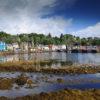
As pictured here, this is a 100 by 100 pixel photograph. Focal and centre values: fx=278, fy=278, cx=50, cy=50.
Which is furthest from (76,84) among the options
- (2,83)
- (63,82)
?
(2,83)

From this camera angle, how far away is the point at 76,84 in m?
40.3

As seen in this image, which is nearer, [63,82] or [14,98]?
[14,98]

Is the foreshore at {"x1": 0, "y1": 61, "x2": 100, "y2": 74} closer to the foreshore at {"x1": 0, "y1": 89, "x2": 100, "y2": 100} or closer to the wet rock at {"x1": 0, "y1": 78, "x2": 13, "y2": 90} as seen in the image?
the wet rock at {"x1": 0, "y1": 78, "x2": 13, "y2": 90}

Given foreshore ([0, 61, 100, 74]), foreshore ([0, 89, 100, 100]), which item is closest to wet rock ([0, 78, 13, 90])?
foreshore ([0, 89, 100, 100])

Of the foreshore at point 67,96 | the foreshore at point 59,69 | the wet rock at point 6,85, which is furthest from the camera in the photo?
the foreshore at point 59,69

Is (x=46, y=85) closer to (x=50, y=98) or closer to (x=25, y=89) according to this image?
(x=25, y=89)

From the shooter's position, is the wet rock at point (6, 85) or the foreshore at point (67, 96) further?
the wet rock at point (6, 85)

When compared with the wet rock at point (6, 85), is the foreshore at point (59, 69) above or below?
below

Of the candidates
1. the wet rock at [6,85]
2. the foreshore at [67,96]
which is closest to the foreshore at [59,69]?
the wet rock at [6,85]

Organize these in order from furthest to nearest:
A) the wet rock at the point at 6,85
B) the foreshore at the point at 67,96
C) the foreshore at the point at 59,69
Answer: the foreshore at the point at 59,69
the wet rock at the point at 6,85
the foreshore at the point at 67,96

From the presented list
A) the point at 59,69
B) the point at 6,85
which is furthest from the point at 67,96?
the point at 59,69

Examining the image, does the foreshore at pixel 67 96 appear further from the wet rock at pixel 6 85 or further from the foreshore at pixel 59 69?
the foreshore at pixel 59 69

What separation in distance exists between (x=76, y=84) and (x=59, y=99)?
12.7 meters

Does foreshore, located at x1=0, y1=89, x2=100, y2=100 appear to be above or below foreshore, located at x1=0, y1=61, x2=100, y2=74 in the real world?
above
